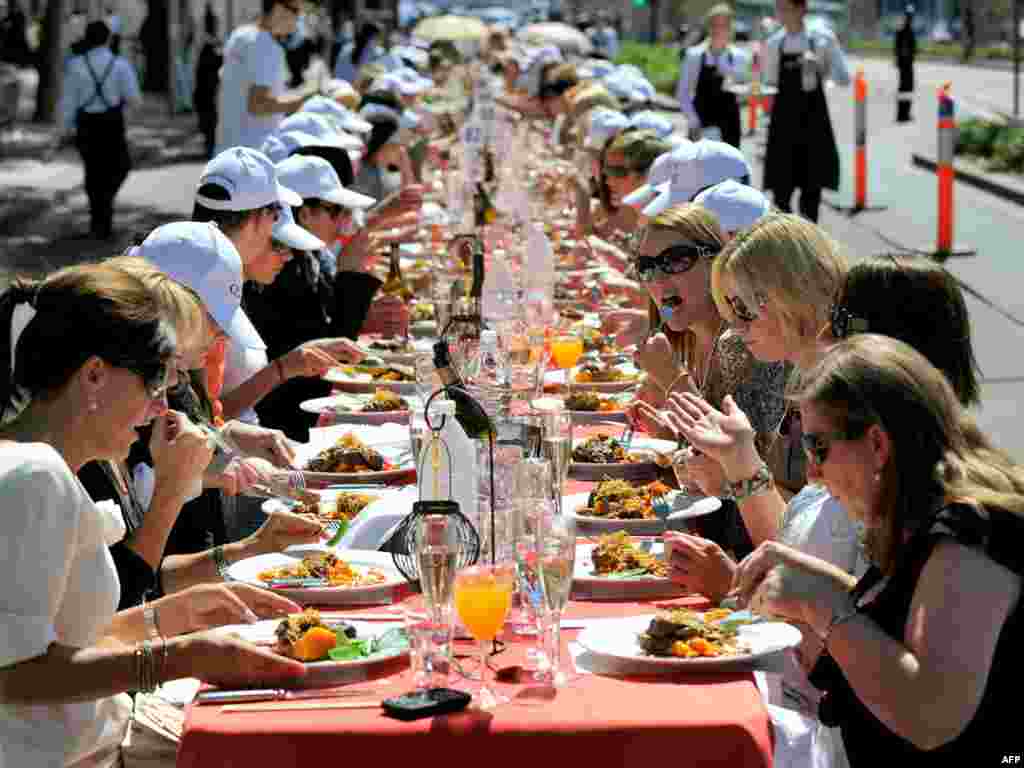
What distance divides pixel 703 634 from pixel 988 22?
78.8 m

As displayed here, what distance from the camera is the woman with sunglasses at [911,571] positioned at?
3.01m

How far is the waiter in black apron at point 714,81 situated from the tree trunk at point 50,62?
11992 mm

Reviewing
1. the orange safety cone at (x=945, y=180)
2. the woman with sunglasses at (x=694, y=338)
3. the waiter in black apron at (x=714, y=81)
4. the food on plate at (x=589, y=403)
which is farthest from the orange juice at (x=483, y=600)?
the waiter in black apron at (x=714, y=81)

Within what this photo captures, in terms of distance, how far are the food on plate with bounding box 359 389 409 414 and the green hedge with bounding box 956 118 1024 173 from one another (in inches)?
759

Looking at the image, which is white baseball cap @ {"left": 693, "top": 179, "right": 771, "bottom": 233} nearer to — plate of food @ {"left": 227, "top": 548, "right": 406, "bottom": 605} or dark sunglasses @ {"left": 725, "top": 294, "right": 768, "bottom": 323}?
dark sunglasses @ {"left": 725, "top": 294, "right": 768, "bottom": 323}

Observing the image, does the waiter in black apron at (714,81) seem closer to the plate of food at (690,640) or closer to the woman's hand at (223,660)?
the plate of food at (690,640)

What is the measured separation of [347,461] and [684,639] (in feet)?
5.73

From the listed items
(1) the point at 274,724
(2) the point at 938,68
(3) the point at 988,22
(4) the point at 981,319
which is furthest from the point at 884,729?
(3) the point at 988,22

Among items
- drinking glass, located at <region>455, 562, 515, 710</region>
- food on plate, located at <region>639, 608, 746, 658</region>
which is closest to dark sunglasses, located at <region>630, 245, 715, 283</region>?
food on plate, located at <region>639, 608, 746, 658</region>

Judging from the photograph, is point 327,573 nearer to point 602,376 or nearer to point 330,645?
point 330,645

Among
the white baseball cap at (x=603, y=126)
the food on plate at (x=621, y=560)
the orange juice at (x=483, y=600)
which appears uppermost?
the white baseball cap at (x=603, y=126)

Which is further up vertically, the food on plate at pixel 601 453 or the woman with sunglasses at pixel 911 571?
the woman with sunglasses at pixel 911 571

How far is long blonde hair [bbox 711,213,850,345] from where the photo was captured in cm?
477

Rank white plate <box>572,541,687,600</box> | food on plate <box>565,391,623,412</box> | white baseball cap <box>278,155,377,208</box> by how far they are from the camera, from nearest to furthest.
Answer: white plate <box>572,541,687,600</box>
food on plate <box>565,391,623,412</box>
white baseball cap <box>278,155,377,208</box>
